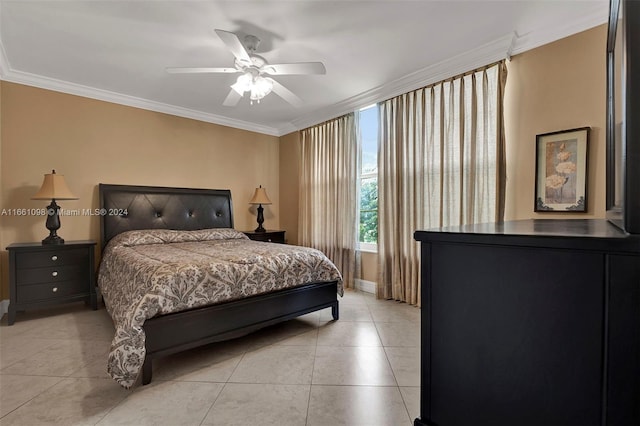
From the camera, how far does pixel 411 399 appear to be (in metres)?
1.71

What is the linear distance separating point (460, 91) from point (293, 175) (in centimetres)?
284

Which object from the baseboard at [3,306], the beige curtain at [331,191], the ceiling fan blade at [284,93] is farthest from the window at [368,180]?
the baseboard at [3,306]

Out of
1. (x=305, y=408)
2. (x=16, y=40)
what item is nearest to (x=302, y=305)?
(x=305, y=408)

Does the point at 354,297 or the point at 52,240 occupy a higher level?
the point at 52,240

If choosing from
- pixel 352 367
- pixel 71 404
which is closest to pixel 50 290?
pixel 71 404

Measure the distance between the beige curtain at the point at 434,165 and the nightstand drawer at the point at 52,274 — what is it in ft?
10.8

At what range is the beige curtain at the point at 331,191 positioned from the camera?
13.3 feet

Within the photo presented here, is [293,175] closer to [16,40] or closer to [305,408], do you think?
[16,40]

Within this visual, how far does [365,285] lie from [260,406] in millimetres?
2498

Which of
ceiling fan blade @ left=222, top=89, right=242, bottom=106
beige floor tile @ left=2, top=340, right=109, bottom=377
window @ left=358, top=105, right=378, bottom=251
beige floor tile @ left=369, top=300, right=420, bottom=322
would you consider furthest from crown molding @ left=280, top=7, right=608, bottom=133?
beige floor tile @ left=2, top=340, right=109, bottom=377

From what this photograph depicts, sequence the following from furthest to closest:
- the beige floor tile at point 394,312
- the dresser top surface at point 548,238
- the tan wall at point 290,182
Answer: the tan wall at point 290,182
the beige floor tile at point 394,312
the dresser top surface at point 548,238

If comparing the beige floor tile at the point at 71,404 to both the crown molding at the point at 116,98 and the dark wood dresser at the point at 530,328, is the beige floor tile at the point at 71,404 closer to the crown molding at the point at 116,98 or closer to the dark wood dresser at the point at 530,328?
the dark wood dresser at the point at 530,328

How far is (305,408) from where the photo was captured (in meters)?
1.64

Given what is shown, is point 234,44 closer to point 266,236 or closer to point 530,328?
point 530,328
